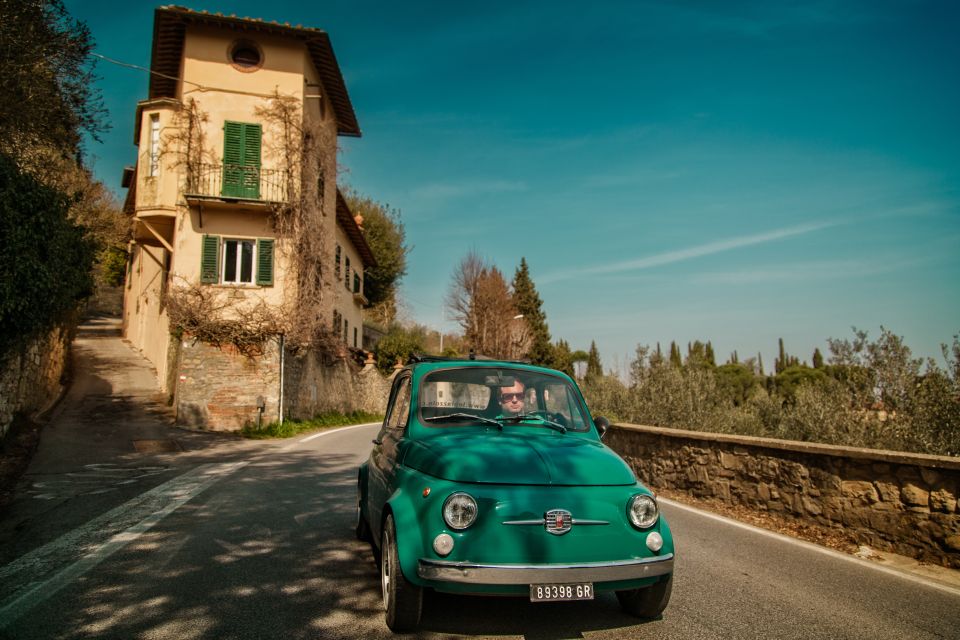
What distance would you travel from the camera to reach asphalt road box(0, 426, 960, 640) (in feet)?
13.1

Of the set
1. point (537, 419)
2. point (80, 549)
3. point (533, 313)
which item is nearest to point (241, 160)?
point (80, 549)

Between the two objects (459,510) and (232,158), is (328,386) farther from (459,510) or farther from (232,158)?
(459,510)

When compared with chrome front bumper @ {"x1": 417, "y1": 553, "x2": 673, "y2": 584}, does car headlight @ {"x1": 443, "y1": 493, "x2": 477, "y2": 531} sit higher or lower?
higher

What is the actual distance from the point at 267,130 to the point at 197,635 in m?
21.0

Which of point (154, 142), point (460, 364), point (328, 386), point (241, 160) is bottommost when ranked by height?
point (328, 386)

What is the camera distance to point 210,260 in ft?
69.7

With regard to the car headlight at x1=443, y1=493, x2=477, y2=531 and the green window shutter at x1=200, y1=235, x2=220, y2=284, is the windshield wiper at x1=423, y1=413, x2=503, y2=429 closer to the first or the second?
the car headlight at x1=443, y1=493, x2=477, y2=531

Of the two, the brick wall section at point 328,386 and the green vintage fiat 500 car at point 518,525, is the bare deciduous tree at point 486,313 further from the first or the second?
the green vintage fiat 500 car at point 518,525

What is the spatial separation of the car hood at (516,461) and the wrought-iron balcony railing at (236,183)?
63.1 ft

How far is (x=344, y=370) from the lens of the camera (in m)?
29.5

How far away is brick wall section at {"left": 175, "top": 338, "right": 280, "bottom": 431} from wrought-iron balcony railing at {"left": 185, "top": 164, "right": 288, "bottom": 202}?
5183mm

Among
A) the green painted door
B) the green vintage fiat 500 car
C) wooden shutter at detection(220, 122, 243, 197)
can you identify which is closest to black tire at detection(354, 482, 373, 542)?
the green vintage fiat 500 car

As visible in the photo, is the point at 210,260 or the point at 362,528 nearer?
the point at 362,528

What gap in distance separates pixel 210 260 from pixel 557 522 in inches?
796
